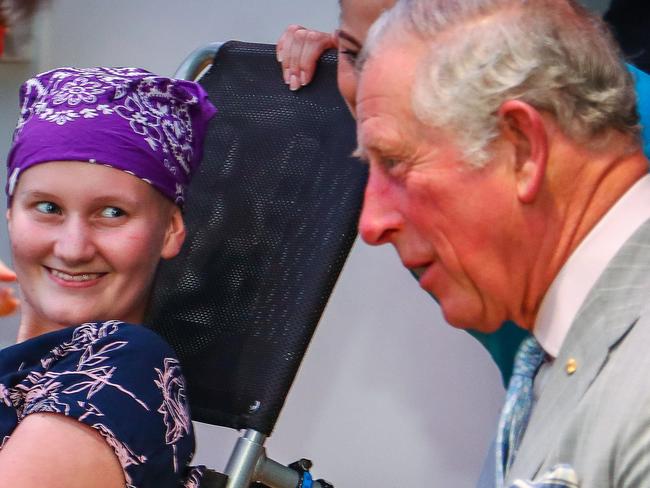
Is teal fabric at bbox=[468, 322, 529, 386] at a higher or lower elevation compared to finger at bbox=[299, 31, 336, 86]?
lower

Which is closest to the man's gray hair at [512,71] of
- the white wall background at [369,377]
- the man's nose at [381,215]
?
the man's nose at [381,215]

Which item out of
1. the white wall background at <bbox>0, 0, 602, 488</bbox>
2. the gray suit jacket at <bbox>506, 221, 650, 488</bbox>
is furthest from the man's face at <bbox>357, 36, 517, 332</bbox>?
the white wall background at <bbox>0, 0, 602, 488</bbox>

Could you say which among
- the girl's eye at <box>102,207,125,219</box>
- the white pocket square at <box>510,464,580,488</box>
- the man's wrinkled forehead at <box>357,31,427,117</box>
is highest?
the man's wrinkled forehead at <box>357,31,427,117</box>

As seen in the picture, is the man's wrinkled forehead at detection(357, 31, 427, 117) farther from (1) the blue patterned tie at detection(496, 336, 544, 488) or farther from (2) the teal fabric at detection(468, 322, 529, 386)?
(2) the teal fabric at detection(468, 322, 529, 386)

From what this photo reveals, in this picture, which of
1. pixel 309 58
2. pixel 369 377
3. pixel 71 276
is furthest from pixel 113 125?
pixel 369 377

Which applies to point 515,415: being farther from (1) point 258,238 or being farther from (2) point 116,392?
(1) point 258,238

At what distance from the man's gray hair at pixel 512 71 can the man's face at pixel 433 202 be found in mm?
23

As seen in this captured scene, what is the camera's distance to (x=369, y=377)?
2.55 m

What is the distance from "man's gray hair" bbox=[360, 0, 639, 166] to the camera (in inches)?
44.1

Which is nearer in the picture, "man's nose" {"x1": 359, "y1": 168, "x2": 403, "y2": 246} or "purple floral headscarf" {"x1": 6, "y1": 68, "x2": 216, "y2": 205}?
"man's nose" {"x1": 359, "y1": 168, "x2": 403, "y2": 246}

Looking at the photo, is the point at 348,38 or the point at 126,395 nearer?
the point at 126,395

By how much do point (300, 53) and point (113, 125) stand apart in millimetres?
455

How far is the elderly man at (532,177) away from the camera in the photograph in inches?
43.4

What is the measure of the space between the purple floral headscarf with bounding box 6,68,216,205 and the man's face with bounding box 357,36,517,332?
405mm
